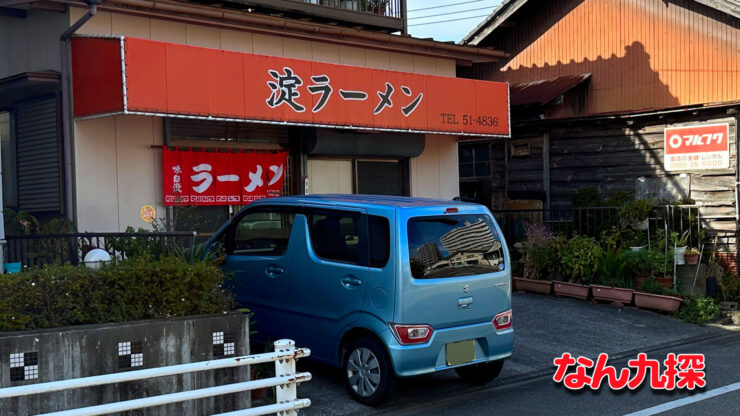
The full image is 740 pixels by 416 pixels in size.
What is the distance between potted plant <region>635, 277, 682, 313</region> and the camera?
482 inches

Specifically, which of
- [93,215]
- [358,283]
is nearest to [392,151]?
[93,215]

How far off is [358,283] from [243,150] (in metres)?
5.28

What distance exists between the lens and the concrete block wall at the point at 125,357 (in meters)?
5.68

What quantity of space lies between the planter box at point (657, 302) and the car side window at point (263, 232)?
7.17 meters

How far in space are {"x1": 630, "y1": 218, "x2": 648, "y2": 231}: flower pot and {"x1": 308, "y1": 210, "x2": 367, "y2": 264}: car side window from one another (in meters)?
8.33

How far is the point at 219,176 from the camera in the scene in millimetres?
11484

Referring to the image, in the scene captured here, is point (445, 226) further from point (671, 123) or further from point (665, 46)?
point (665, 46)

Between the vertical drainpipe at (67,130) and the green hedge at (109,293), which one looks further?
the vertical drainpipe at (67,130)

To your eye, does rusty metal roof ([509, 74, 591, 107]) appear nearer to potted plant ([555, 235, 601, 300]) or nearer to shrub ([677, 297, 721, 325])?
potted plant ([555, 235, 601, 300])

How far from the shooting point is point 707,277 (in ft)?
44.2

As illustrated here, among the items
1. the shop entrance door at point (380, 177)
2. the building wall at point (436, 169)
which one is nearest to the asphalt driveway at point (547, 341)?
the building wall at point (436, 169)

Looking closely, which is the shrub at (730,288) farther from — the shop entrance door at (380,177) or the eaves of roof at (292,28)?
the shop entrance door at (380,177)

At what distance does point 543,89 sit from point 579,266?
597cm

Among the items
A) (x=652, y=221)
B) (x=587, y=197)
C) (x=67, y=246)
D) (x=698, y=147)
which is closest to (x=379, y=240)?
(x=67, y=246)
